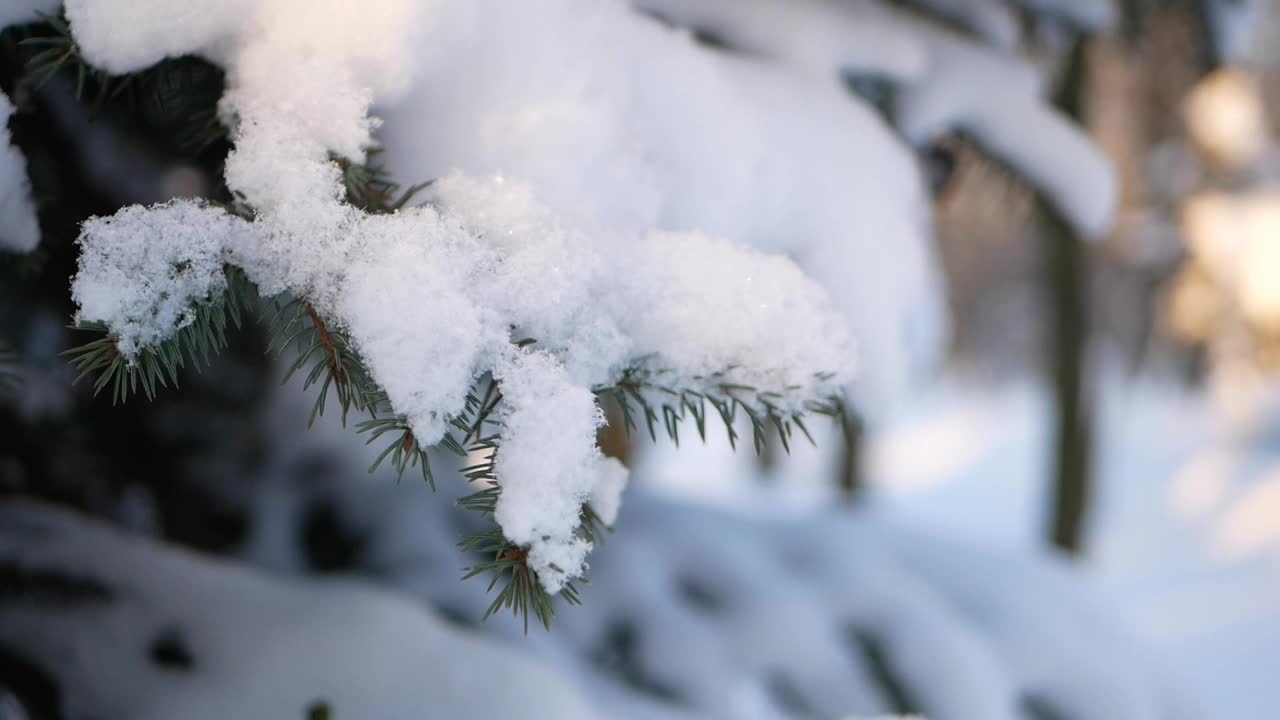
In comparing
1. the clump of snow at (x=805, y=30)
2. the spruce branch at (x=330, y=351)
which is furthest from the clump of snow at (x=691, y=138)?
the spruce branch at (x=330, y=351)

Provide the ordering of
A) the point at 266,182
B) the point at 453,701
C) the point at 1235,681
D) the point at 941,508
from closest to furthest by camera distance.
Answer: the point at 266,182 < the point at 453,701 < the point at 1235,681 < the point at 941,508

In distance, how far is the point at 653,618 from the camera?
49.7 inches

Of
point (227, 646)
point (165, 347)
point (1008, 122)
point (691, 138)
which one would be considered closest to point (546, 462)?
point (165, 347)

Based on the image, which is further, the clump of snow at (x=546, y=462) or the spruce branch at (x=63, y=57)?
the spruce branch at (x=63, y=57)

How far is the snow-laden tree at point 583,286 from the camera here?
62cm

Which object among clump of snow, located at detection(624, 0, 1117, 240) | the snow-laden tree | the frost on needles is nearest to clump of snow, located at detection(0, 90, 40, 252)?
the snow-laden tree

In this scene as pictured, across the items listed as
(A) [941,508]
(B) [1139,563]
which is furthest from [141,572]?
(A) [941,508]

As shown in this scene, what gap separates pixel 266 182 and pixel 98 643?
2.18ft

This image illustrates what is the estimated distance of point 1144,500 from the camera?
7602 millimetres

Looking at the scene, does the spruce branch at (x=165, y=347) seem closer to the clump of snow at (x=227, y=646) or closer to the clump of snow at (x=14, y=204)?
the clump of snow at (x=14, y=204)

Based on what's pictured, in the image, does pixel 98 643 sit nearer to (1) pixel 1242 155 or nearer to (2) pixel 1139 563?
(2) pixel 1139 563

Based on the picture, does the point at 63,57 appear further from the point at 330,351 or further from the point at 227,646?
the point at 227,646

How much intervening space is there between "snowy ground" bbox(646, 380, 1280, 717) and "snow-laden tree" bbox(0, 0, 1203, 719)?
781 millimetres

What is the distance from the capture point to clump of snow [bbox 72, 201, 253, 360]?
584mm
